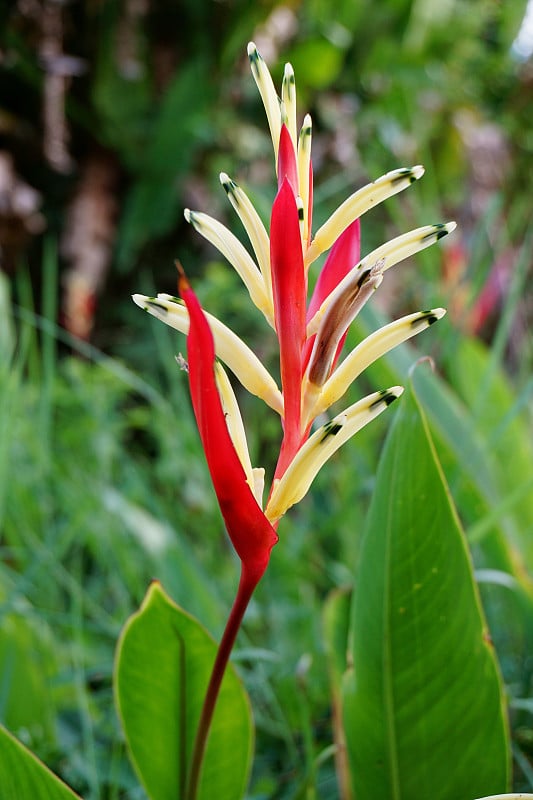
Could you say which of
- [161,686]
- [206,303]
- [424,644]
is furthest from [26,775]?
[206,303]

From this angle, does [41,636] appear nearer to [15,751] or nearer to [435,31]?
[15,751]

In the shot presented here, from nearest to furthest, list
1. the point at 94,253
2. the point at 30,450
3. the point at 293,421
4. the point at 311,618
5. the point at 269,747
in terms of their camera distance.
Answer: the point at 293,421, the point at 269,747, the point at 311,618, the point at 30,450, the point at 94,253

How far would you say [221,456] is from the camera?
0.68 feet

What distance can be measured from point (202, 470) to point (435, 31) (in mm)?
1782

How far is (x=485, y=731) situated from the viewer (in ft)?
1.04

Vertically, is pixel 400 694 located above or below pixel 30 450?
below

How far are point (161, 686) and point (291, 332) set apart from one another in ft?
0.55

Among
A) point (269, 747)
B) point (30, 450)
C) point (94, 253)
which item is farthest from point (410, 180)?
point (94, 253)

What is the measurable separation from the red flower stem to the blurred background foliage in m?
0.11

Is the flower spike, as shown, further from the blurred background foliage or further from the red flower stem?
the blurred background foliage

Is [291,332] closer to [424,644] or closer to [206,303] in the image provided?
[424,644]

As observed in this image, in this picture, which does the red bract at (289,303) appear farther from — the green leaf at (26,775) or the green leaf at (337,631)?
the green leaf at (337,631)

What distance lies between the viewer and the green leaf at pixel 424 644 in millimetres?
317

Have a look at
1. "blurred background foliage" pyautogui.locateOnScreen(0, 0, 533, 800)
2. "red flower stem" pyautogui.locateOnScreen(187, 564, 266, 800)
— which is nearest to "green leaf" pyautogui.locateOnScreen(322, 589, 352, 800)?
"blurred background foliage" pyautogui.locateOnScreen(0, 0, 533, 800)
